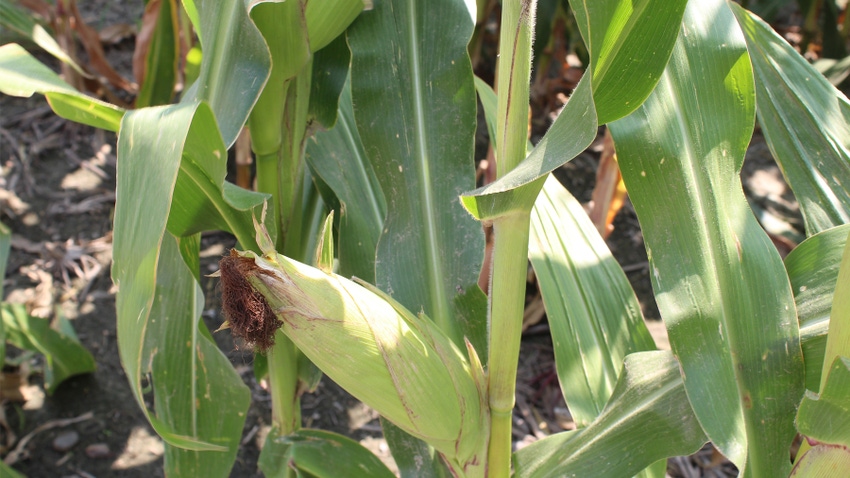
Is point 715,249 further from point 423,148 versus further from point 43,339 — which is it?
point 43,339

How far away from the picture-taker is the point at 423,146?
83 cm

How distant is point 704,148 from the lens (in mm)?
653

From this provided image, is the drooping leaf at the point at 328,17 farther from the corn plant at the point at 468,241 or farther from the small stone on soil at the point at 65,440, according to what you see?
the small stone on soil at the point at 65,440

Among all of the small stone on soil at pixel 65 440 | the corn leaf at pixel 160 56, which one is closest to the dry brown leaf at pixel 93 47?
the corn leaf at pixel 160 56

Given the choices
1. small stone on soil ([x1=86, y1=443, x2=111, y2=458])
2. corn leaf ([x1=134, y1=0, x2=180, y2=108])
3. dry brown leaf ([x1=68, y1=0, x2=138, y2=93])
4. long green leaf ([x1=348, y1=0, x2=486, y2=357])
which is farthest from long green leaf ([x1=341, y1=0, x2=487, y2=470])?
dry brown leaf ([x1=68, y1=0, x2=138, y2=93])

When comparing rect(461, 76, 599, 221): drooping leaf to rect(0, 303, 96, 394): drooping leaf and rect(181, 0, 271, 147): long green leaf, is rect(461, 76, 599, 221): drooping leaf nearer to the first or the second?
rect(181, 0, 271, 147): long green leaf

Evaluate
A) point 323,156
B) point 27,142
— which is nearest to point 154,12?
point 27,142

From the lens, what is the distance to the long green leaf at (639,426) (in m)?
0.67

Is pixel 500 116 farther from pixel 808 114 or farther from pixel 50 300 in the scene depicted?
pixel 50 300

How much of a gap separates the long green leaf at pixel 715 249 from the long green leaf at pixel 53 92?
1.48 ft

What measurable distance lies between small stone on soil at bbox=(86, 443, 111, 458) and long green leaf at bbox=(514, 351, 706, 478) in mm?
982

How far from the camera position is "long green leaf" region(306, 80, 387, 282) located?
34.8 inches

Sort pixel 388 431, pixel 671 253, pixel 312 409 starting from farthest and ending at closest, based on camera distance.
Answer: pixel 312 409
pixel 388 431
pixel 671 253

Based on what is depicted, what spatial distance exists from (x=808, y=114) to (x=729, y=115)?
0.50 ft
